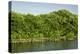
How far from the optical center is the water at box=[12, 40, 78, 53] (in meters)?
1.75

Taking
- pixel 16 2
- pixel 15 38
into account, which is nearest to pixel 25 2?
pixel 16 2

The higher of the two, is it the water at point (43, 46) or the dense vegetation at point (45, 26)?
the dense vegetation at point (45, 26)

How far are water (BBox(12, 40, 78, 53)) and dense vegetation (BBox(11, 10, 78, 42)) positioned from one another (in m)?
0.04

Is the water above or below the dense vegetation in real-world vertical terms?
below

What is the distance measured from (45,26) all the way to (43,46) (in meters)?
0.20

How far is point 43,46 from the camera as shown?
1854mm

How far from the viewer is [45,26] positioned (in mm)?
1874

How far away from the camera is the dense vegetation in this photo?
176cm

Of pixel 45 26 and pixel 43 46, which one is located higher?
pixel 45 26

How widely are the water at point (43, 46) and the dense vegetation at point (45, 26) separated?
0.14ft

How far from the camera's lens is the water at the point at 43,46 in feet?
5.76

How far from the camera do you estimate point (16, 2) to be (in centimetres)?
176

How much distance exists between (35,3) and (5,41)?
1.57ft

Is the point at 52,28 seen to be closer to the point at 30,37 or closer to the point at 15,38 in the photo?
the point at 30,37
